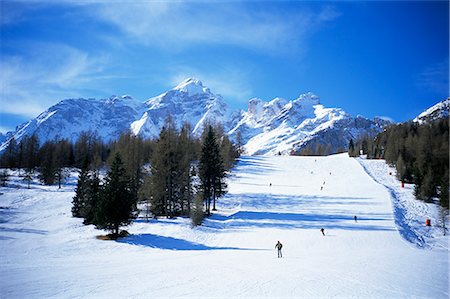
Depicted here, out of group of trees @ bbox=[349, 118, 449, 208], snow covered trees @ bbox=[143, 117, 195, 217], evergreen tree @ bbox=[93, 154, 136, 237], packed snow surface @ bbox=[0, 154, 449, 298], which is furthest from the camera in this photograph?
group of trees @ bbox=[349, 118, 449, 208]

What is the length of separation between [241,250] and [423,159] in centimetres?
6509

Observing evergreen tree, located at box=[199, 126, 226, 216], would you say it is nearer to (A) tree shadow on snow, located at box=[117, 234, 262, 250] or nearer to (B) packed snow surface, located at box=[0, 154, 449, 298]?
(B) packed snow surface, located at box=[0, 154, 449, 298]

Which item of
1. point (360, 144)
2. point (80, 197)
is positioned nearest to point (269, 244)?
point (80, 197)

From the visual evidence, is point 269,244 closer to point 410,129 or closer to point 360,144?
point 410,129

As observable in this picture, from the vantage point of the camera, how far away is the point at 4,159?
88438 mm

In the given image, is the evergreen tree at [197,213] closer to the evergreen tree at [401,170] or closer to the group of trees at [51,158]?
the group of trees at [51,158]

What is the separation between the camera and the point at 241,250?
85.0 ft

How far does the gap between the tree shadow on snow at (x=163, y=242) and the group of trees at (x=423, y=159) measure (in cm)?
3797

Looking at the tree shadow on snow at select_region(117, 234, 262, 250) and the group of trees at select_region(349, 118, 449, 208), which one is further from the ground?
the group of trees at select_region(349, 118, 449, 208)

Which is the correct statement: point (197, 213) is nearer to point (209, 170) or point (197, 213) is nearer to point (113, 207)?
point (209, 170)

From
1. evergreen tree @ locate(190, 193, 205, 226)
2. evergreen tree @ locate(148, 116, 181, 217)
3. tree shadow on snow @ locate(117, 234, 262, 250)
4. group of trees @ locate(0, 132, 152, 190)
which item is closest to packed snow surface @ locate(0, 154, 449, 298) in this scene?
tree shadow on snow @ locate(117, 234, 262, 250)

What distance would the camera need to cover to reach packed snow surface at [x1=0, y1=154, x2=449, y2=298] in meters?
13.2

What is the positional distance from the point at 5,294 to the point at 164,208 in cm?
2857

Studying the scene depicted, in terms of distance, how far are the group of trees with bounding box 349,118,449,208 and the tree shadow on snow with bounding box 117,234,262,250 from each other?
1495 inches
